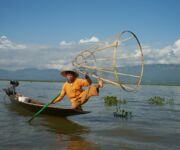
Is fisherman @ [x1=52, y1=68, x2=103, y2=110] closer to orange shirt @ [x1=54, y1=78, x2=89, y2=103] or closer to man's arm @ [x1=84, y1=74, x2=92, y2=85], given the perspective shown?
orange shirt @ [x1=54, y1=78, x2=89, y2=103]

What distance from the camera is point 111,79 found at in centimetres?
830

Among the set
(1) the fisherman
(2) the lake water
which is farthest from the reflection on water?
(1) the fisherman

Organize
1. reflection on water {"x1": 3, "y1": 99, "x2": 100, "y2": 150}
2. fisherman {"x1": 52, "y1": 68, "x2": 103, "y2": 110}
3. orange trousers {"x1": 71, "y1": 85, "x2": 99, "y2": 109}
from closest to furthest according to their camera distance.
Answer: reflection on water {"x1": 3, "y1": 99, "x2": 100, "y2": 150}, orange trousers {"x1": 71, "y1": 85, "x2": 99, "y2": 109}, fisherman {"x1": 52, "y1": 68, "x2": 103, "y2": 110}

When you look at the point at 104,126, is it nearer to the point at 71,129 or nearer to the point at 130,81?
the point at 71,129

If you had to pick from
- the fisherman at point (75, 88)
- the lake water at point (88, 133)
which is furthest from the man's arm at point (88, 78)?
the lake water at point (88, 133)

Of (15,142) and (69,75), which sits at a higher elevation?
(69,75)

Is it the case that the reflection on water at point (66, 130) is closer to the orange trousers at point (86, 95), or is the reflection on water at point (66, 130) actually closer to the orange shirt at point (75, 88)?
the orange trousers at point (86, 95)

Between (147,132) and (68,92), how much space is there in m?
2.76


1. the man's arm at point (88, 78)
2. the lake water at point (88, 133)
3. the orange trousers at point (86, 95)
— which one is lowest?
the lake water at point (88, 133)

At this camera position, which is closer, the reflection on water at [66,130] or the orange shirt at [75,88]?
the reflection on water at [66,130]

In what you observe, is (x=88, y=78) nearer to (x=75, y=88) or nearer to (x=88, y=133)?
(x=75, y=88)

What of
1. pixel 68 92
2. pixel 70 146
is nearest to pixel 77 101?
pixel 68 92

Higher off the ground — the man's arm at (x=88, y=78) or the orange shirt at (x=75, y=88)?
the man's arm at (x=88, y=78)

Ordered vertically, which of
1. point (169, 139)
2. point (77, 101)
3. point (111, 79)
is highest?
point (111, 79)
